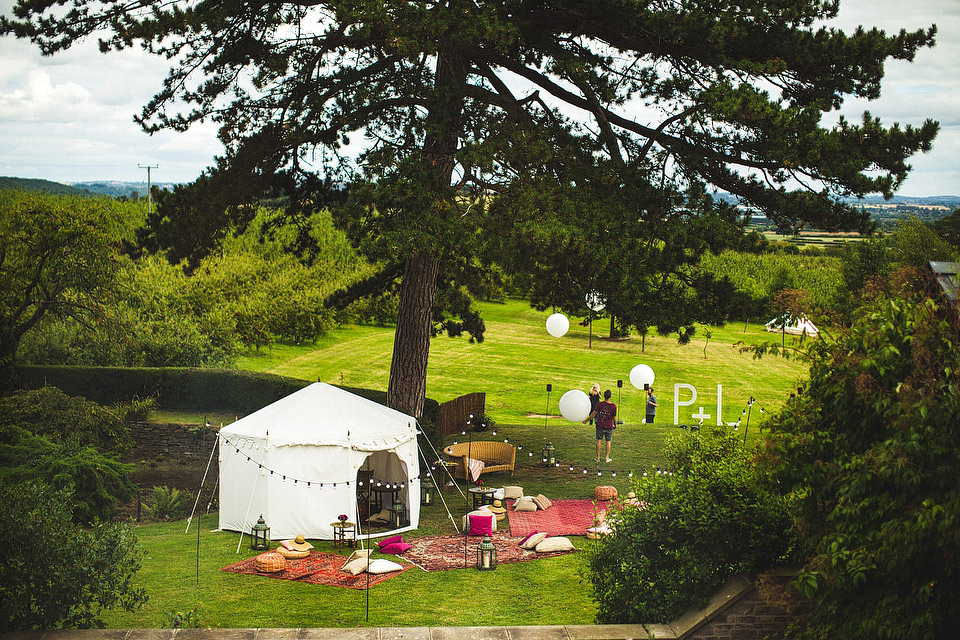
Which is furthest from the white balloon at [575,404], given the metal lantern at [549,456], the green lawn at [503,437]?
the metal lantern at [549,456]

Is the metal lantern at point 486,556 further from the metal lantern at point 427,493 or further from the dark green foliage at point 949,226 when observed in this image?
the dark green foliage at point 949,226

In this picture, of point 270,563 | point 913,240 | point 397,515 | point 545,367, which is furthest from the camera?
point 545,367

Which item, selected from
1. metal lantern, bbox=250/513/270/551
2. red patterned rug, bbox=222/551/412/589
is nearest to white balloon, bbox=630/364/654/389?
red patterned rug, bbox=222/551/412/589

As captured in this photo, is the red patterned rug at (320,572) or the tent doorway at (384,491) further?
the tent doorway at (384,491)

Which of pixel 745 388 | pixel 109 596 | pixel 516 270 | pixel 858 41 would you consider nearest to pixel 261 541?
pixel 109 596

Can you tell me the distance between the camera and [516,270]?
14.4 metres

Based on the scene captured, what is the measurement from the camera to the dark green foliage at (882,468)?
5.04m

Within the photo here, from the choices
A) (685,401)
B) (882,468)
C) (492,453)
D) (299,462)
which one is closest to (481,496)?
(492,453)

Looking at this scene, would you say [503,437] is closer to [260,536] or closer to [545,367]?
[260,536]

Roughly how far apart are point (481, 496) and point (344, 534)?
2.59 metres

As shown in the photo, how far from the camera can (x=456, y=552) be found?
11859 millimetres

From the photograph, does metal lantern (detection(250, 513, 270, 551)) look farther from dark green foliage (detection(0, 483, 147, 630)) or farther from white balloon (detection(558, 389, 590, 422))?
white balloon (detection(558, 389, 590, 422))

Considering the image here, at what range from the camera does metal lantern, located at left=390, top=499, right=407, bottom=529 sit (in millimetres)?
12906

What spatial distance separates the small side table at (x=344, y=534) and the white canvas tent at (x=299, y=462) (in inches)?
6.5
